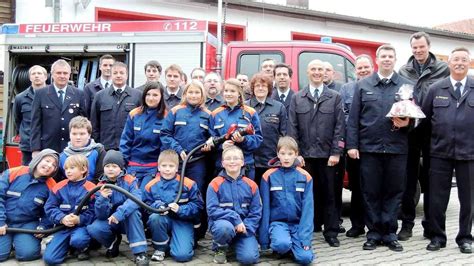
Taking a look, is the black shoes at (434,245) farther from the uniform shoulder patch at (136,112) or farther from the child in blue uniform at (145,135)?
the uniform shoulder patch at (136,112)

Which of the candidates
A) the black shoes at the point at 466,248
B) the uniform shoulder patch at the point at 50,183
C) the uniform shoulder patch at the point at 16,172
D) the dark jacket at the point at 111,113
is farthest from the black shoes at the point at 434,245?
the uniform shoulder patch at the point at 16,172

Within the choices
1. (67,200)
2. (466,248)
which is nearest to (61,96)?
(67,200)

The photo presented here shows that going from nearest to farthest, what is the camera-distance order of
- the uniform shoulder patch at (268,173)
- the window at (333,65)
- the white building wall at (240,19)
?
1. the uniform shoulder patch at (268,173)
2. the window at (333,65)
3. the white building wall at (240,19)

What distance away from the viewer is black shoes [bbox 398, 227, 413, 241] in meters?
5.55

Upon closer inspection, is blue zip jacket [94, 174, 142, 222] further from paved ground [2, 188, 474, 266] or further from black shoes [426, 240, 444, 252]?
black shoes [426, 240, 444, 252]

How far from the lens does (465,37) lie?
1942 centimetres

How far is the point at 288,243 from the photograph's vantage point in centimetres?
462

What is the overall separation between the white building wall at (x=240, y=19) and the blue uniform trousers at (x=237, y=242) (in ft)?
28.2

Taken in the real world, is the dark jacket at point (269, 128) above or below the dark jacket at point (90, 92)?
below

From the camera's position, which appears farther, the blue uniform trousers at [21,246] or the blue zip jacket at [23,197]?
the blue zip jacket at [23,197]

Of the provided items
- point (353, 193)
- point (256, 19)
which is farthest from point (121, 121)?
point (256, 19)

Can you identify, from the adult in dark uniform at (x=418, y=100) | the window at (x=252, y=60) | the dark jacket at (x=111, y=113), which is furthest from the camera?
the window at (x=252, y=60)

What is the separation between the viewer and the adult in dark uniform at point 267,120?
532 cm

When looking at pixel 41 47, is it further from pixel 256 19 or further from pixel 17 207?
pixel 256 19
